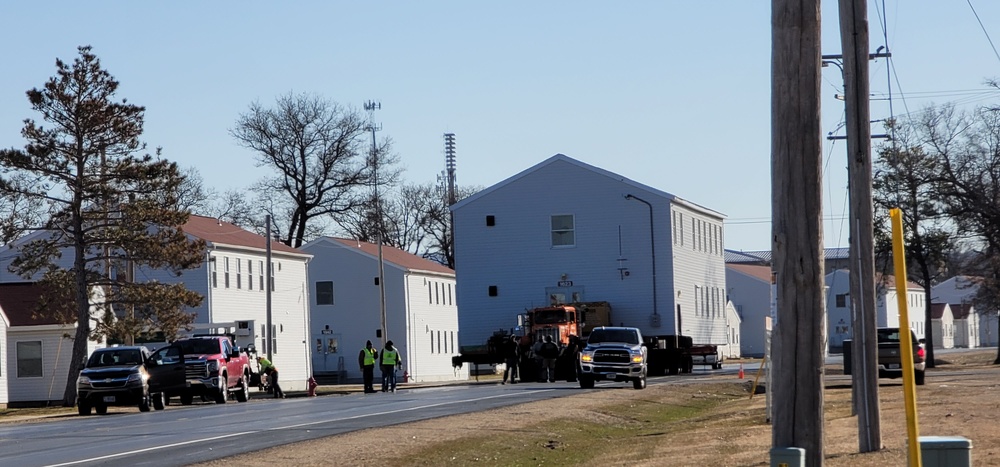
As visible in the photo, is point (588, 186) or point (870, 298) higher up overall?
point (588, 186)

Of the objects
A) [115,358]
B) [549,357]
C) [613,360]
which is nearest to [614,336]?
[613,360]

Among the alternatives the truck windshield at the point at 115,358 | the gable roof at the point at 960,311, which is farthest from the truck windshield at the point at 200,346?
the gable roof at the point at 960,311

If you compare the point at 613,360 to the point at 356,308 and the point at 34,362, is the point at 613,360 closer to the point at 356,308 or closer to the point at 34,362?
the point at 34,362

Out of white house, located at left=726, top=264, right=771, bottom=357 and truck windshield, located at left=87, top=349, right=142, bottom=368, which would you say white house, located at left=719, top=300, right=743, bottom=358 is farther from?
truck windshield, located at left=87, top=349, right=142, bottom=368

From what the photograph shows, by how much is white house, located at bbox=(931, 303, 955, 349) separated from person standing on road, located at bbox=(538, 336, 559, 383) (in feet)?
321

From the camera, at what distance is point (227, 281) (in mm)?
63156

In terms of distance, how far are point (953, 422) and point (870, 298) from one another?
339cm

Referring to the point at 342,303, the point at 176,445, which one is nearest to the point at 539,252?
the point at 342,303

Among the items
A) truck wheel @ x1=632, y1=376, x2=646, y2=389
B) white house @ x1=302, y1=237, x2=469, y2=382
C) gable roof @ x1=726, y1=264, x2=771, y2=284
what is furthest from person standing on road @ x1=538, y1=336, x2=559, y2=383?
gable roof @ x1=726, y1=264, x2=771, y2=284

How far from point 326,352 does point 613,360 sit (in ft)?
122

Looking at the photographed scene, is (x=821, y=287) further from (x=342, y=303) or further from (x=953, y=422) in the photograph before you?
(x=342, y=303)

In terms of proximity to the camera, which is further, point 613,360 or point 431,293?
point 431,293

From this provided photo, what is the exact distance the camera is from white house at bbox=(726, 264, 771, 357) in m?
105

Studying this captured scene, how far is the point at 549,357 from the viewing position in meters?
47.2
